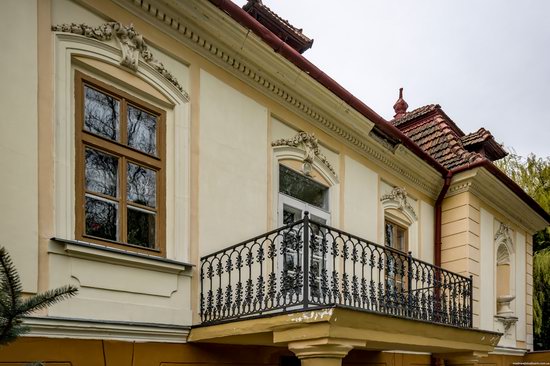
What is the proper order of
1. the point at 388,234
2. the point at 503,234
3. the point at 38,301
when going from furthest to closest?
the point at 503,234
the point at 388,234
the point at 38,301

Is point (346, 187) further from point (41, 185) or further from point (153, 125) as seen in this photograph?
point (41, 185)

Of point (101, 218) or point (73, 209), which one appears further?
point (101, 218)

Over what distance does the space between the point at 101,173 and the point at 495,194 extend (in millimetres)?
9145

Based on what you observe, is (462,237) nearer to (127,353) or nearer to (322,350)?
(322,350)

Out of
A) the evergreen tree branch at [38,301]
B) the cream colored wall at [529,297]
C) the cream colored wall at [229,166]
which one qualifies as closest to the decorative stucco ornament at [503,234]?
the cream colored wall at [529,297]

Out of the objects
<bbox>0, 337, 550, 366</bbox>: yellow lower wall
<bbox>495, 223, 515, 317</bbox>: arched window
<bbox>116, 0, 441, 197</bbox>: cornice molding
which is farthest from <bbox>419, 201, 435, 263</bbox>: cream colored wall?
<bbox>0, 337, 550, 366</bbox>: yellow lower wall

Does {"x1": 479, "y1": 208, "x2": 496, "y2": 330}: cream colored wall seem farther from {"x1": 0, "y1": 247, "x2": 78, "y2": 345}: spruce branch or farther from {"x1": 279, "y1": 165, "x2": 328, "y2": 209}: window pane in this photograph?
{"x1": 0, "y1": 247, "x2": 78, "y2": 345}: spruce branch

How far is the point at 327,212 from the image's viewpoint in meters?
8.16

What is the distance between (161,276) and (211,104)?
2080 millimetres

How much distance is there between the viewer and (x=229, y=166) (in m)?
6.48

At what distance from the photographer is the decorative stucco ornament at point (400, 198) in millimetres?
9753

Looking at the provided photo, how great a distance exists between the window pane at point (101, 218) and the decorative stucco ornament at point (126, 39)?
4.55 ft

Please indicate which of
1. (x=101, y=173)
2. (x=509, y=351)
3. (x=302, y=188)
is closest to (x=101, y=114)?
(x=101, y=173)

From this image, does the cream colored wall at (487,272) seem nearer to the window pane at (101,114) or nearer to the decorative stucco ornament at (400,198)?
the decorative stucco ornament at (400,198)
